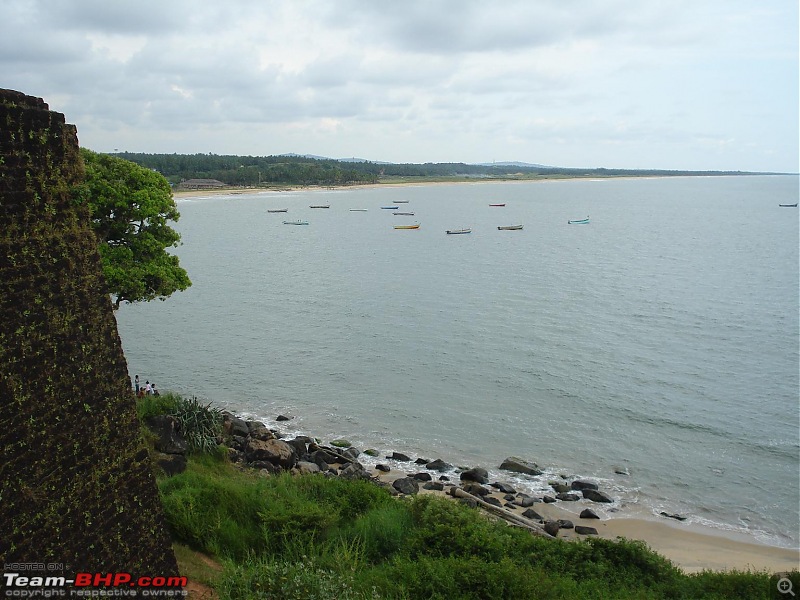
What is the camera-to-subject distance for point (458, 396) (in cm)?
2580

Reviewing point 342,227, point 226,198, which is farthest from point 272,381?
point 226,198

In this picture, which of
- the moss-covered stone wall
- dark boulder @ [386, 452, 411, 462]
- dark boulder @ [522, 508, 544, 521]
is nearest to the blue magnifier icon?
dark boulder @ [522, 508, 544, 521]

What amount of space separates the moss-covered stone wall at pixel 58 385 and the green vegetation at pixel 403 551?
1807mm

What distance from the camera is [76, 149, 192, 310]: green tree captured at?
16.0 meters

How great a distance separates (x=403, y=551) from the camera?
1062 centimetres

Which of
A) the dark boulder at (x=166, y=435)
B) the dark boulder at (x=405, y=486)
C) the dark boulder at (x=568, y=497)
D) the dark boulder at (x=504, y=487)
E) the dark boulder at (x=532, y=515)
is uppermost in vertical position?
the dark boulder at (x=166, y=435)

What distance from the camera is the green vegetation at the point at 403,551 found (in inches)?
352

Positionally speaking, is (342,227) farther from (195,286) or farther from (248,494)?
(248,494)

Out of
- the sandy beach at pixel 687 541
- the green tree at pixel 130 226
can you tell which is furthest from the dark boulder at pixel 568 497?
the green tree at pixel 130 226

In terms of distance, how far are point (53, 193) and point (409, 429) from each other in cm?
1732

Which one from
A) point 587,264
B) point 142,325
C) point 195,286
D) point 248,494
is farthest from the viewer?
point 587,264

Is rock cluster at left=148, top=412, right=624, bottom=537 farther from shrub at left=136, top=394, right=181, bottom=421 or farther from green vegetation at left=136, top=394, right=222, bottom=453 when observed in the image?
shrub at left=136, top=394, right=181, bottom=421

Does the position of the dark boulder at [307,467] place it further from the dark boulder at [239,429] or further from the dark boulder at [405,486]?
the dark boulder at [239,429]

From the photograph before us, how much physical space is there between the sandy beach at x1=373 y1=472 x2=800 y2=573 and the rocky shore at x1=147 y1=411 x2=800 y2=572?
2 cm
